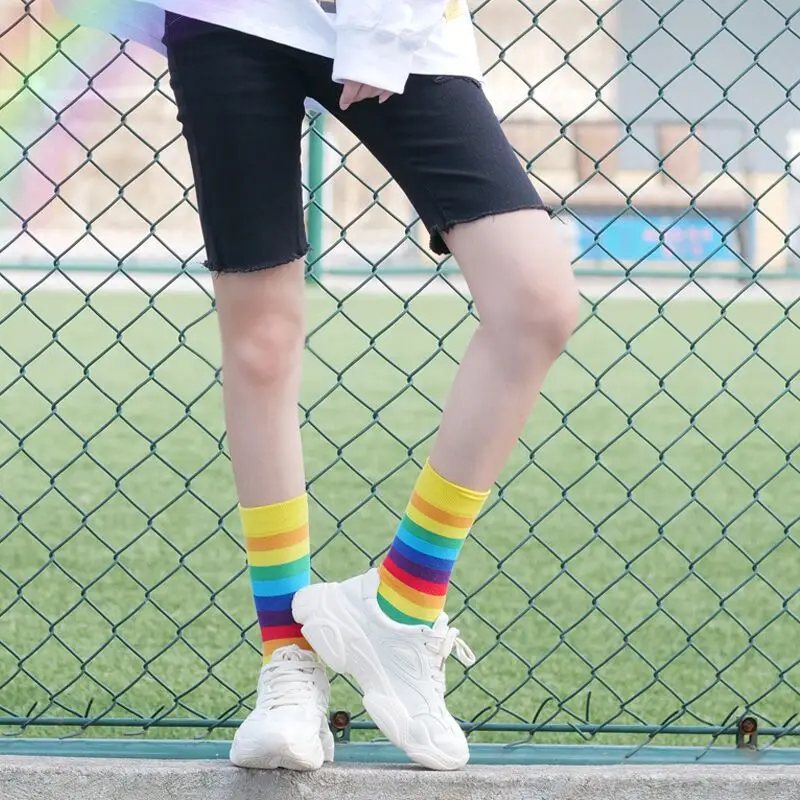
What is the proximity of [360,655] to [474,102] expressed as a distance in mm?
631

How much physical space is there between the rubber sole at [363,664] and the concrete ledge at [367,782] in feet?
0.25

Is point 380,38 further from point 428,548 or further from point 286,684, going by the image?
point 286,684

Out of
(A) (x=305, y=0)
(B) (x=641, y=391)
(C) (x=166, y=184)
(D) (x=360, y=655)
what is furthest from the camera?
(C) (x=166, y=184)

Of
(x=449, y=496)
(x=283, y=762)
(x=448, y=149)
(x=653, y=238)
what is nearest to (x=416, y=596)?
(x=449, y=496)

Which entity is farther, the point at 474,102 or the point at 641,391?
the point at 641,391

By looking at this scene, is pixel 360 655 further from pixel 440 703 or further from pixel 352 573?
pixel 352 573

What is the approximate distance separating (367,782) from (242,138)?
2.55ft

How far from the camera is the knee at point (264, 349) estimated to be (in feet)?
5.09

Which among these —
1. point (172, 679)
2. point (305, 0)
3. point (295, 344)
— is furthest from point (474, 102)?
point (172, 679)

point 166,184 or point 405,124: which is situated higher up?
point 405,124

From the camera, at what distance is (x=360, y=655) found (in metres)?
1.55

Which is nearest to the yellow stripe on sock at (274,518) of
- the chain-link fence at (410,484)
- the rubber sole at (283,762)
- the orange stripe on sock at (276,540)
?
the orange stripe on sock at (276,540)

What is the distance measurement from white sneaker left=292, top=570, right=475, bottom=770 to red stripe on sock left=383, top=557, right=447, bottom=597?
0.04 metres

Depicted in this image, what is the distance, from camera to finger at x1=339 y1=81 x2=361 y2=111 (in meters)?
1.34
